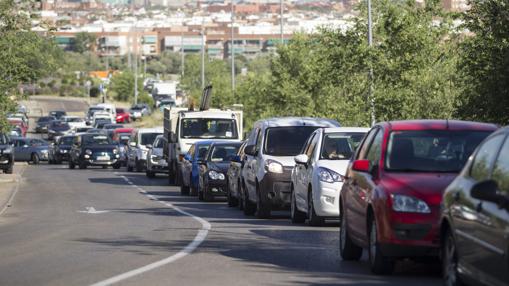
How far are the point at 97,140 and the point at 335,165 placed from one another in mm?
39505

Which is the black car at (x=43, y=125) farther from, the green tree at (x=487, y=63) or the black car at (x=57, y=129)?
the green tree at (x=487, y=63)

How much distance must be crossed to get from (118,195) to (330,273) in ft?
75.7

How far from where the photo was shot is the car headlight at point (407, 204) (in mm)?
14312

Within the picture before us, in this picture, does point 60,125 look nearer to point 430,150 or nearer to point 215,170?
point 215,170

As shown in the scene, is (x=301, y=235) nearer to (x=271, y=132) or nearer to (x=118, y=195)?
(x=271, y=132)

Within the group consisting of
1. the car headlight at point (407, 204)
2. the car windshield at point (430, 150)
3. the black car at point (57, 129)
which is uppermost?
the car windshield at point (430, 150)

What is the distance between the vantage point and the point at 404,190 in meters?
14.4

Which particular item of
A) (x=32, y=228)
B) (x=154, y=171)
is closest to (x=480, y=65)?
(x=32, y=228)

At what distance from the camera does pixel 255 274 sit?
49.6 ft

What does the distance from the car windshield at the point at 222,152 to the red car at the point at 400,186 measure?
18.8 meters

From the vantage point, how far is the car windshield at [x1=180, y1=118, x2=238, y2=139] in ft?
140

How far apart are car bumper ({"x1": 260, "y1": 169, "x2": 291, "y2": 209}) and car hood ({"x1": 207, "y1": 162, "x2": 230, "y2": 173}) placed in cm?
812

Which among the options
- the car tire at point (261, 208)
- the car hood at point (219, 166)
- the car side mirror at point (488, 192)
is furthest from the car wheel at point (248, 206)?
the car side mirror at point (488, 192)

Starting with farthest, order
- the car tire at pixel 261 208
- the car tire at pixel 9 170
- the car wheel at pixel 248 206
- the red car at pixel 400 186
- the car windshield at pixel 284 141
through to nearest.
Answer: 1. the car tire at pixel 9 170
2. the car wheel at pixel 248 206
3. the car windshield at pixel 284 141
4. the car tire at pixel 261 208
5. the red car at pixel 400 186
